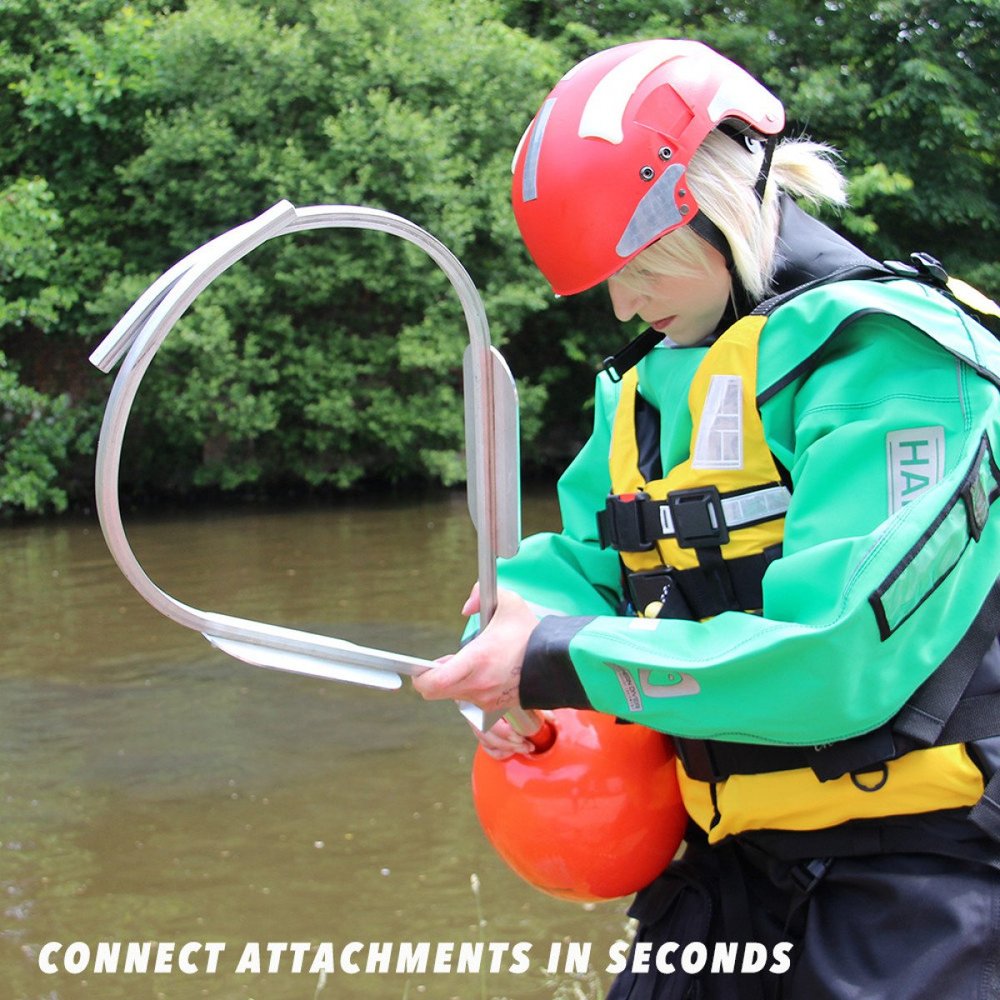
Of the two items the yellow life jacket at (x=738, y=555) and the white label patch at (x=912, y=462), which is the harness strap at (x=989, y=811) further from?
the white label patch at (x=912, y=462)

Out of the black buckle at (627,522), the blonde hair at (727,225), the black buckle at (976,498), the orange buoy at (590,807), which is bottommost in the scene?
the orange buoy at (590,807)

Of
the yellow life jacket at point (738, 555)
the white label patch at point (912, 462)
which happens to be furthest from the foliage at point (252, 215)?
the white label patch at point (912, 462)

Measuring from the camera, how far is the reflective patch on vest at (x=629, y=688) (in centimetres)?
167

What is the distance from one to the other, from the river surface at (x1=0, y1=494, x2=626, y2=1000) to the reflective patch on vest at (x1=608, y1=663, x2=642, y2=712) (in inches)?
74.9

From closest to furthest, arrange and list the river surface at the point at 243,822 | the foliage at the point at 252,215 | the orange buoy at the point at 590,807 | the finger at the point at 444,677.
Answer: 1. the finger at the point at 444,677
2. the orange buoy at the point at 590,807
3. the river surface at the point at 243,822
4. the foliage at the point at 252,215

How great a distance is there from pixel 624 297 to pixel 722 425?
235mm

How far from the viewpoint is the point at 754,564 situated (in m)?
1.80

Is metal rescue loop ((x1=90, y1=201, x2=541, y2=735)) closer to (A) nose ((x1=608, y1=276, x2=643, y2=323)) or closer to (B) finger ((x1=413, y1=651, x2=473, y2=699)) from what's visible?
(B) finger ((x1=413, y1=651, x2=473, y2=699))

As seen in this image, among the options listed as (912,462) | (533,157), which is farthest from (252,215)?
(912,462)

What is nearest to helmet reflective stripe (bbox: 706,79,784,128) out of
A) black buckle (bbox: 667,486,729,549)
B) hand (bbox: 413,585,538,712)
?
black buckle (bbox: 667,486,729,549)

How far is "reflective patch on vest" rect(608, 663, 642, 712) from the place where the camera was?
1674 millimetres

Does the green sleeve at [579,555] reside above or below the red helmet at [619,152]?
below

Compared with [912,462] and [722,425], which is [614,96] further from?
[912,462]

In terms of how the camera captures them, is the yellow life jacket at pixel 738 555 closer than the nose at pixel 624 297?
Yes
